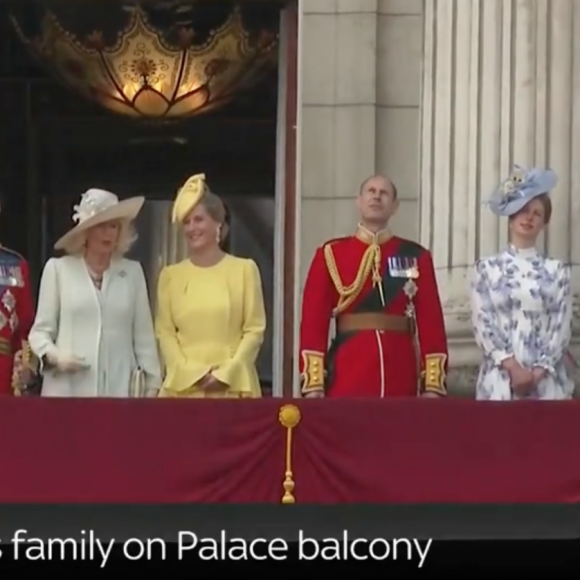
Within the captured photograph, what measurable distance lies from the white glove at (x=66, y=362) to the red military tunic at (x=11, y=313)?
195mm

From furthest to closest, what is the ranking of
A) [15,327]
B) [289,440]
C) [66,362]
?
[15,327]
[66,362]
[289,440]

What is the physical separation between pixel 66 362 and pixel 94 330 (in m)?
0.23

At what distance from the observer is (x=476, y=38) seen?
15.0 m

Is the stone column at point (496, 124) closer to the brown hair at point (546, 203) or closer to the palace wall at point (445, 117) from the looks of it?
the palace wall at point (445, 117)

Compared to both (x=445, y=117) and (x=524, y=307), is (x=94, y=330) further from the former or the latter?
(x=445, y=117)

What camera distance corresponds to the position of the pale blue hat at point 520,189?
13.7 metres

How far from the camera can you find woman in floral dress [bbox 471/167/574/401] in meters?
13.6

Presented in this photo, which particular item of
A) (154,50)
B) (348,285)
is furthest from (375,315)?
(154,50)

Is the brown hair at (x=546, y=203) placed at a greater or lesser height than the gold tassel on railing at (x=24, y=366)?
greater

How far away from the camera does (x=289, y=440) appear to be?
13.3 metres

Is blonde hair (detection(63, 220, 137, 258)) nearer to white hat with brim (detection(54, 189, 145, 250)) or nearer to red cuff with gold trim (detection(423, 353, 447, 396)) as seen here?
white hat with brim (detection(54, 189, 145, 250))

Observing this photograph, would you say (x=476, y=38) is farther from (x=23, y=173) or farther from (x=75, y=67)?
(x=23, y=173)

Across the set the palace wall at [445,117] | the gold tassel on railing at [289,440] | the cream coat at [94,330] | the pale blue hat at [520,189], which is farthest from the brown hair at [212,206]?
the palace wall at [445,117]

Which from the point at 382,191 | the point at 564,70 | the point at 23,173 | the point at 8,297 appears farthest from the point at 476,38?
the point at 23,173
